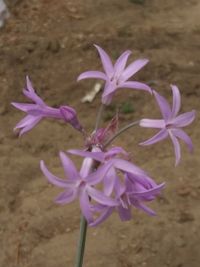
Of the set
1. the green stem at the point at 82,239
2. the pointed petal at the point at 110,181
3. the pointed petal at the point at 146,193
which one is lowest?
the green stem at the point at 82,239

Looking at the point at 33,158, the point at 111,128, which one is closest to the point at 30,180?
the point at 33,158

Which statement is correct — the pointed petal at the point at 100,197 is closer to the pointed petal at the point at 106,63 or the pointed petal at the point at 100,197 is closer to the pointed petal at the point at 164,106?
the pointed petal at the point at 164,106

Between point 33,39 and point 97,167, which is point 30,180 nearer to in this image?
point 33,39

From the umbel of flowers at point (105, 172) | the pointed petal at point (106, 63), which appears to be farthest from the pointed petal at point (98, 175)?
the pointed petal at point (106, 63)

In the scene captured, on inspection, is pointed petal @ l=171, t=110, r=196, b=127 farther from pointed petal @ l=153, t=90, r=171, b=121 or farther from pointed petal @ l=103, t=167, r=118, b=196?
pointed petal @ l=103, t=167, r=118, b=196

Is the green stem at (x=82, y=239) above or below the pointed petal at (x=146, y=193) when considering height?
below
